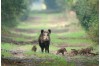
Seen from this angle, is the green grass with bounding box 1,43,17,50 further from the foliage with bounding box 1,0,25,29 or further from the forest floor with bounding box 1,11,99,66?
the foliage with bounding box 1,0,25,29

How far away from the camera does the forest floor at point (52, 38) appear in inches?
228

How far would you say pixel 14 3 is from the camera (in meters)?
5.95

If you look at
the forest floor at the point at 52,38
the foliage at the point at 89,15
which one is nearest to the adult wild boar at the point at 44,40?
the forest floor at the point at 52,38

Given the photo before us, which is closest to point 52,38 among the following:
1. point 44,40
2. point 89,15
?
point 44,40

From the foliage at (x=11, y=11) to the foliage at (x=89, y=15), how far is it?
2.18 ft

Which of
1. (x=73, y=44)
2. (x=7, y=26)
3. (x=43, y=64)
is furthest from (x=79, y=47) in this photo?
(x=7, y=26)

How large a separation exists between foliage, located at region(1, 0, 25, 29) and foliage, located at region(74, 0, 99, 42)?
2.18 ft

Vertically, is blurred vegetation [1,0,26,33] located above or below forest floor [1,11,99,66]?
above

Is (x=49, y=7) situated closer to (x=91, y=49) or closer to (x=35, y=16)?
(x=35, y=16)

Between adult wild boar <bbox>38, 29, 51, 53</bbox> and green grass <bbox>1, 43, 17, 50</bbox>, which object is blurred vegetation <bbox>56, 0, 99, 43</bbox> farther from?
green grass <bbox>1, 43, 17, 50</bbox>

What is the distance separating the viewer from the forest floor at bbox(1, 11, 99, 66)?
5.79m

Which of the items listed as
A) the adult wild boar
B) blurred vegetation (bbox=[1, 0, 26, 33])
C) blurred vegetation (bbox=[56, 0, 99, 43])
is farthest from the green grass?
blurred vegetation (bbox=[56, 0, 99, 43])

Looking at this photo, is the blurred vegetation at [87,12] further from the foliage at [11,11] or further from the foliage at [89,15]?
the foliage at [11,11]

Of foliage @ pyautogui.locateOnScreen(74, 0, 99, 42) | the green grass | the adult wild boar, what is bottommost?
the green grass
